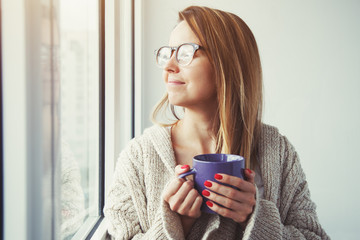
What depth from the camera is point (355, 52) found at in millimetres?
1982

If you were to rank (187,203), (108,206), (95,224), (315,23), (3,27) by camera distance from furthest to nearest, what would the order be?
(315,23) < (95,224) < (108,206) < (187,203) < (3,27)

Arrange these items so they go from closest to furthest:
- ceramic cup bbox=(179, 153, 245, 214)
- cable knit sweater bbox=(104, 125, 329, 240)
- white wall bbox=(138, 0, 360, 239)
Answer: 1. ceramic cup bbox=(179, 153, 245, 214)
2. cable knit sweater bbox=(104, 125, 329, 240)
3. white wall bbox=(138, 0, 360, 239)

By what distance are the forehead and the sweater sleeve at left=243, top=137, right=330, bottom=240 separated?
1.56 feet

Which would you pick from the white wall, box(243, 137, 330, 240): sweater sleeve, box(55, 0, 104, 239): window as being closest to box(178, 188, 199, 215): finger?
box(243, 137, 330, 240): sweater sleeve

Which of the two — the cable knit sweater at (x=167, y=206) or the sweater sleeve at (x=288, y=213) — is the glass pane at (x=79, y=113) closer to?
the cable knit sweater at (x=167, y=206)

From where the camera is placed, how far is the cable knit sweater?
0.77m

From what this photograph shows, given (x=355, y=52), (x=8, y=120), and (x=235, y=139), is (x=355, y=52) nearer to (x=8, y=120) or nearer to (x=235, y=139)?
(x=235, y=139)

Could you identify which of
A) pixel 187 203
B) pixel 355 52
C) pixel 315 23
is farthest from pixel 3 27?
pixel 355 52

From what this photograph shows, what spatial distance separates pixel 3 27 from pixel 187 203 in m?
0.49

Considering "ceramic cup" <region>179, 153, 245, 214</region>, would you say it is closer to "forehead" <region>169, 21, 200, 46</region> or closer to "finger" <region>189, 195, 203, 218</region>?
"finger" <region>189, 195, 203, 218</region>

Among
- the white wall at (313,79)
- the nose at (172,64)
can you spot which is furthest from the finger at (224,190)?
the white wall at (313,79)

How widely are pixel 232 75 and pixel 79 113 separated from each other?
2.07ft

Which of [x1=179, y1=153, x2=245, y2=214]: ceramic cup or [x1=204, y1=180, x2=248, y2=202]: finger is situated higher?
[x1=179, y1=153, x2=245, y2=214]: ceramic cup

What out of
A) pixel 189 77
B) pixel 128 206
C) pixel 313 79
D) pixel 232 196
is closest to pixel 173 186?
pixel 232 196
